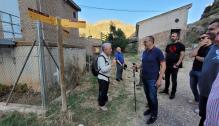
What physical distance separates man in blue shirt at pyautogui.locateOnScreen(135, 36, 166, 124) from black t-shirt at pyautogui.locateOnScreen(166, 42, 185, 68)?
1.37 meters

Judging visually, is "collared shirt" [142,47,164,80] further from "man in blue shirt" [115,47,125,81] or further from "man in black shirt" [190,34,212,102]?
"man in blue shirt" [115,47,125,81]

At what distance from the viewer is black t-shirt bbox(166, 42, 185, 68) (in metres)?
4.65

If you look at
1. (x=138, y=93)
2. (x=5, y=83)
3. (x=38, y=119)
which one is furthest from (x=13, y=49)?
(x=138, y=93)

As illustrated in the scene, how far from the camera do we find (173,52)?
4.73 m

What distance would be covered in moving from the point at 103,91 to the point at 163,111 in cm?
162

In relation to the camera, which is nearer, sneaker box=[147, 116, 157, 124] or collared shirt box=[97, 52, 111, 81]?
sneaker box=[147, 116, 157, 124]

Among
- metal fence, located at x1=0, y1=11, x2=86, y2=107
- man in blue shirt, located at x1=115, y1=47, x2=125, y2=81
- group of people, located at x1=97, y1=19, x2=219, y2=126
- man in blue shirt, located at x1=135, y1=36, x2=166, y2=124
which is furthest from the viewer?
man in blue shirt, located at x1=115, y1=47, x2=125, y2=81

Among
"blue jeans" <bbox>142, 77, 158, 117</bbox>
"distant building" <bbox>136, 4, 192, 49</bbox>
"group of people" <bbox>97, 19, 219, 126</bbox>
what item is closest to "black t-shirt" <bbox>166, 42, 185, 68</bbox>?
"group of people" <bbox>97, 19, 219, 126</bbox>

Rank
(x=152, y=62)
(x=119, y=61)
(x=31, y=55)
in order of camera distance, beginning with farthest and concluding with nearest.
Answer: (x=119, y=61) → (x=31, y=55) → (x=152, y=62)

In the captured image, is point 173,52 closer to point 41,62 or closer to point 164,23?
point 41,62

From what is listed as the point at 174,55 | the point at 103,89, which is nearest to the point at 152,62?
the point at 103,89

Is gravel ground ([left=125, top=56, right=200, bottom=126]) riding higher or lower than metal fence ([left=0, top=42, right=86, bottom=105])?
lower

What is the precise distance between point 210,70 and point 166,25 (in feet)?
71.1

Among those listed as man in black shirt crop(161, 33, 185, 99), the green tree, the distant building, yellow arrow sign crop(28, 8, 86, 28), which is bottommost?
man in black shirt crop(161, 33, 185, 99)
